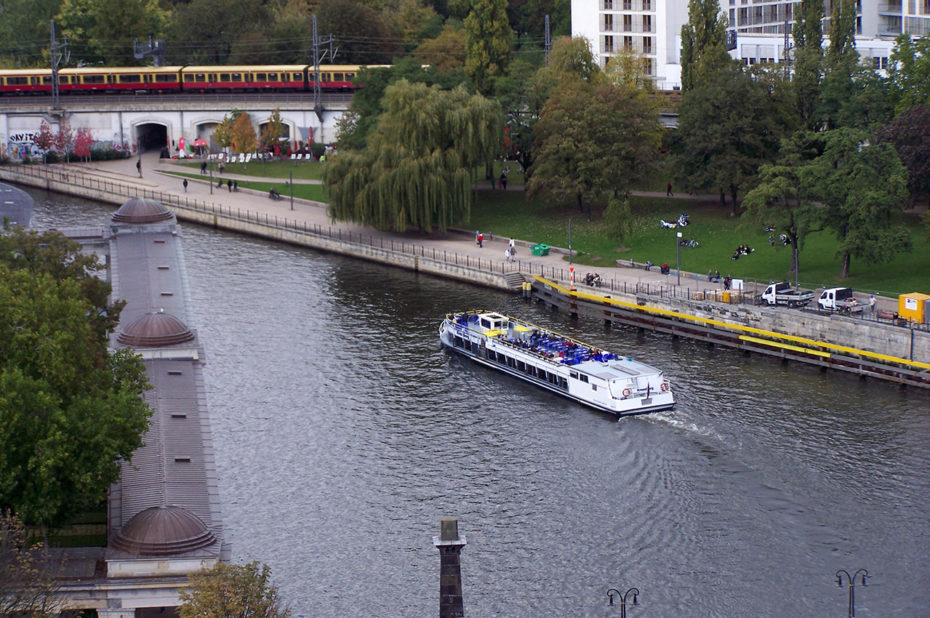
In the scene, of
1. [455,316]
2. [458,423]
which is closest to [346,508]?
[458,423]

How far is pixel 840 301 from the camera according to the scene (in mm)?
74188

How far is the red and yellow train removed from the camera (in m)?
134

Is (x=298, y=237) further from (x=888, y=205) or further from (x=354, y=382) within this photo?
(x=888, y=205)

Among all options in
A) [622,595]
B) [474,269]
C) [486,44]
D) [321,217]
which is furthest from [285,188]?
[622,595]

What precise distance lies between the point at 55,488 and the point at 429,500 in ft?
55.3

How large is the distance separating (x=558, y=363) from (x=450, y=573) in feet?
91.7

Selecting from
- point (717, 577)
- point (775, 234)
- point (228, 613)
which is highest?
point (775, 234)

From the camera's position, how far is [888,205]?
7756 cm

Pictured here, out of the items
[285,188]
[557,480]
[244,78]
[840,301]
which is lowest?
[557,480]

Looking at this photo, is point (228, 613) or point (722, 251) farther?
point (722, 251)

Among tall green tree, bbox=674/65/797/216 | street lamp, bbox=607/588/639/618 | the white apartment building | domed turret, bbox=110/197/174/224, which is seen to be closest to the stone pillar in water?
street lamp, bbox=607/588/639/618

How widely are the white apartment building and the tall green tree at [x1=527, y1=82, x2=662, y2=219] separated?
24.1 metres

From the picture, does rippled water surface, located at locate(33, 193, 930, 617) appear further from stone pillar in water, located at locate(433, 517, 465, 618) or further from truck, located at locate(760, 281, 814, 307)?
stone pillar in water, located at locate(433, 517, 465, 618)

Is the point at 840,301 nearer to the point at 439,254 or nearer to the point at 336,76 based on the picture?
the point at 439,254
